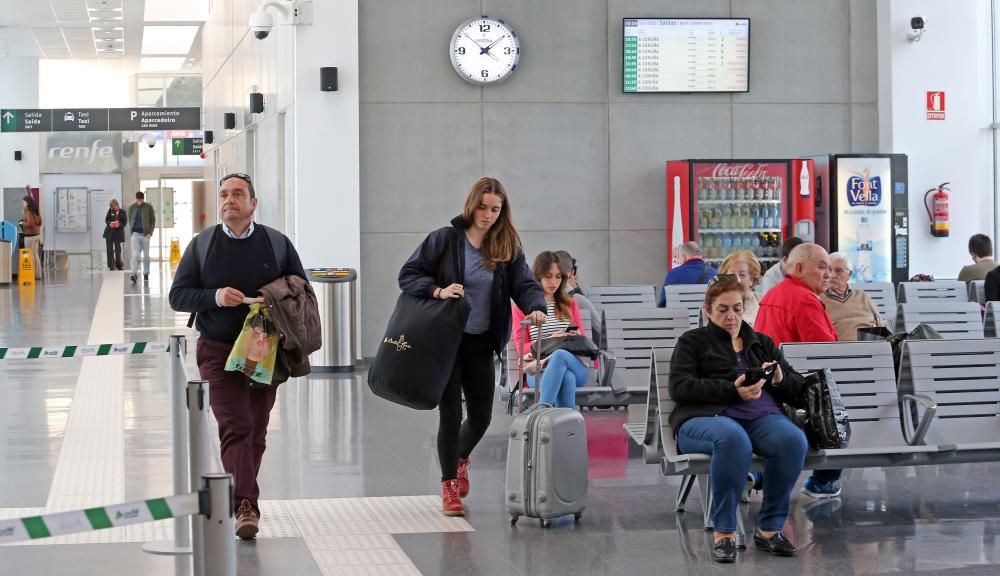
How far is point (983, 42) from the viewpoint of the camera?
17.5m

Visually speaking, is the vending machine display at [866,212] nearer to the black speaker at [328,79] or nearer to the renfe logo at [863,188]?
the renfe logo at [863,188]

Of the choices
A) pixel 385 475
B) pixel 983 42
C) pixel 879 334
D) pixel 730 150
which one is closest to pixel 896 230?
pixel 730 150

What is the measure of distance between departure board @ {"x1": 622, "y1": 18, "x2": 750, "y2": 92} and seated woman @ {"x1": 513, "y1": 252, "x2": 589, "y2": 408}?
5.85 m

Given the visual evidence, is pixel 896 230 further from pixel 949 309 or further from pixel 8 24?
pixel 8 24

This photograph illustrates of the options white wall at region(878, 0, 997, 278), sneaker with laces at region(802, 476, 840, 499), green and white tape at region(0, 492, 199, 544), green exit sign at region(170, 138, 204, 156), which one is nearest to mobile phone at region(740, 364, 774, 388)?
sneaker with laces at region(802, 476, 840, 499)

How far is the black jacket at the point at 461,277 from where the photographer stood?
6168 millimetres

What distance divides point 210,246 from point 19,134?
32264mm

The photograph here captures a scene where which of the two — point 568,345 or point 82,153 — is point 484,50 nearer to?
point 568,345

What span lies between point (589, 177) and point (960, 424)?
7.72m

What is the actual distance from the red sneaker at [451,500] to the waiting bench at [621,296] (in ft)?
15.1

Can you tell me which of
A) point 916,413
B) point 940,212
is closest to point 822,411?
point 916,413

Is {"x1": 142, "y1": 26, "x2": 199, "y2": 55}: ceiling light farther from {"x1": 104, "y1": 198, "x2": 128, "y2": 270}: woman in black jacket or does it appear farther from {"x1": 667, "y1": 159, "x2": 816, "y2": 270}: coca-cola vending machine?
{"x1": 667, "y1": 159, "x2": 816, "y2": 270}: coca-cola vending machine

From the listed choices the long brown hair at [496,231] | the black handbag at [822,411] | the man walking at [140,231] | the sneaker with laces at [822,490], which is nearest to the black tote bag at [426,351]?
the long brown hair at [496,231]

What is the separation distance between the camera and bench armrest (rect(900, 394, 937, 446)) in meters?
6.19
